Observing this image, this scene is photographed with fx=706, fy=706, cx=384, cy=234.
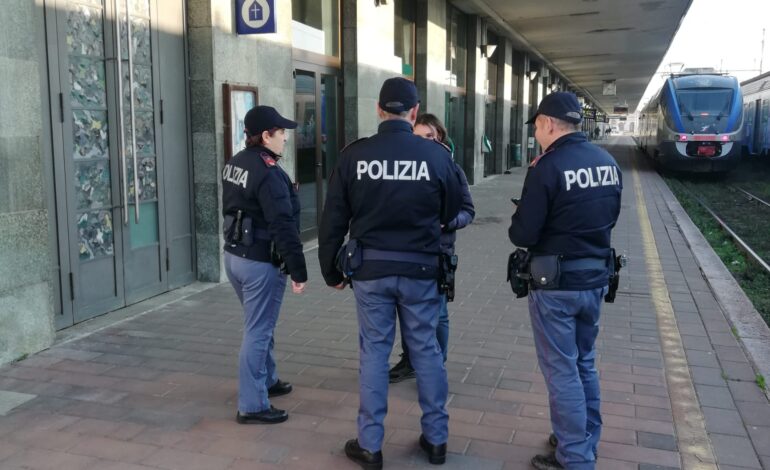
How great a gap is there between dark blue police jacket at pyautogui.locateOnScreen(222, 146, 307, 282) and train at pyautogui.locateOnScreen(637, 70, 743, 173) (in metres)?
18.5

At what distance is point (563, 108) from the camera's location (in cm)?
329

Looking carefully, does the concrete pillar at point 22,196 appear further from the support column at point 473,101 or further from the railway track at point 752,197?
the railway track at point 752,197

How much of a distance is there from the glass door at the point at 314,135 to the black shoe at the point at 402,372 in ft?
16.0

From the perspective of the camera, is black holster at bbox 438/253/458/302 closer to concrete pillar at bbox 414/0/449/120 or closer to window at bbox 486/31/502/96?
concrete pillar at bbox 414/0/449/120

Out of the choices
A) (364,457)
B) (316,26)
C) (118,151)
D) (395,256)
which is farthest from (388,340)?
(316,26)

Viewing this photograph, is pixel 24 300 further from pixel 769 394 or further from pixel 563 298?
pixel 769 394

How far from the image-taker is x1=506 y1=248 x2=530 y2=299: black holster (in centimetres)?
337

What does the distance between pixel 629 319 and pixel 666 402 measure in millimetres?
1947

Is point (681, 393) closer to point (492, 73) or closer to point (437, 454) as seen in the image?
point (437, 454)

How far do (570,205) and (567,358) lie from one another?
707 mm

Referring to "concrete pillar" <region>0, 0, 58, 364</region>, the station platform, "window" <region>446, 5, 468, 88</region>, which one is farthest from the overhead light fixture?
"concrete pillar" <region>0, 0, 58, 364</region>

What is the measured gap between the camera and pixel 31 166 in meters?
4.88

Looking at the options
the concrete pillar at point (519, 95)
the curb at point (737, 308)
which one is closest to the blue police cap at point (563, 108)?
the curb at point (737, 308)

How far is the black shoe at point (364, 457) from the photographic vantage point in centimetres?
338
